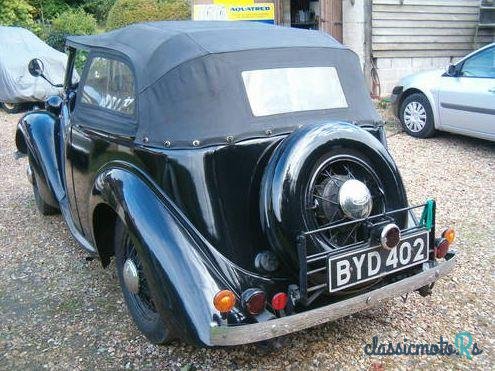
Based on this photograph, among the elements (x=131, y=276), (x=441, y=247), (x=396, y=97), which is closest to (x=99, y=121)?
(x=131, y=276)

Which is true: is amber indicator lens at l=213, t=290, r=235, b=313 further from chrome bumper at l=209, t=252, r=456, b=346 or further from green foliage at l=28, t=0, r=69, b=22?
green foliage at l=28, t=0, r=69, b=22

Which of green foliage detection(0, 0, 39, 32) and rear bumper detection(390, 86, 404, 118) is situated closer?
rear bumper detection(390, 86, 404, 118)

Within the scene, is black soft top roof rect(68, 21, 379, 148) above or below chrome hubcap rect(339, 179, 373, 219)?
above

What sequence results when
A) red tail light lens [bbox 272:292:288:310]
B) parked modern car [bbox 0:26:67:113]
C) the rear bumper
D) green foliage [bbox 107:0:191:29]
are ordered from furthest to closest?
green foliage [bbox 107:0:191:29], parked modern car [bbox 0:26:67:113], the rear bumper, red tail light lens [bbox 272:292:288:310]

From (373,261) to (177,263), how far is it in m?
1.04

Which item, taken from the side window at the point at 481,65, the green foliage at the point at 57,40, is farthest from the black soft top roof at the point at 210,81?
the green foliage at the point at 57,40

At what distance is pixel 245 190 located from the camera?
2.87m

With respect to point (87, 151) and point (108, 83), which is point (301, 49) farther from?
point (87, 151)

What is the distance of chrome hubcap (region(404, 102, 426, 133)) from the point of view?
7.84m

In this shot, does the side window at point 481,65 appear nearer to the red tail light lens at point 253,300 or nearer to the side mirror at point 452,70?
the side mirror at point 452,70

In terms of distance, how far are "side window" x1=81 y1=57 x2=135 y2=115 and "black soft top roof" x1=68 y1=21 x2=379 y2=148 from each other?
80 millimetres

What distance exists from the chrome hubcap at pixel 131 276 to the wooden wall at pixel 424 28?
28.2 feet

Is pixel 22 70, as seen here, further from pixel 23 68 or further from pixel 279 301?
pixel 279 301

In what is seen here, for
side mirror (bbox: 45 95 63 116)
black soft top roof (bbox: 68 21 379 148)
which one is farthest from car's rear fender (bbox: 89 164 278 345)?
side mirror (bbox: 45 95 63 116)
